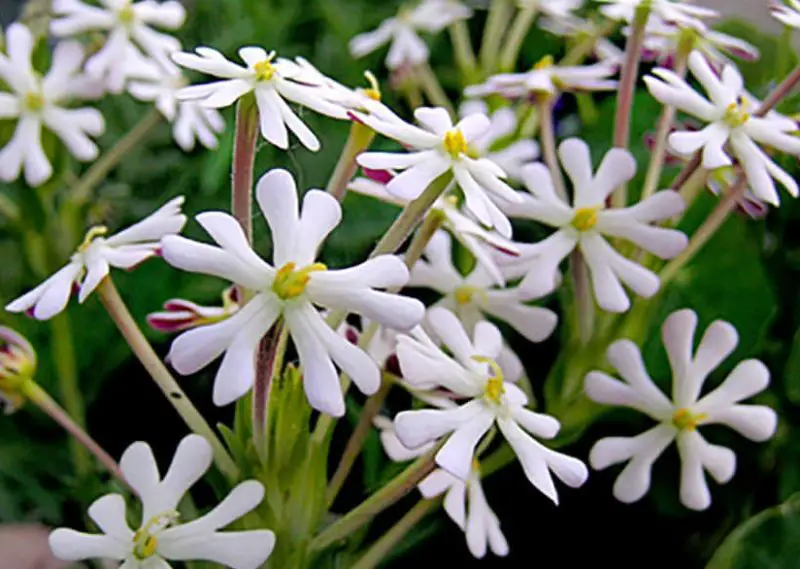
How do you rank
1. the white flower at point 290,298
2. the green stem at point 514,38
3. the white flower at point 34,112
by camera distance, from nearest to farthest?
1. the white flower at point 290,298
2. the white flower at point 34,112
3. the green stem at point 514,38

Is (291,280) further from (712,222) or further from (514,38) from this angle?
(514,38)

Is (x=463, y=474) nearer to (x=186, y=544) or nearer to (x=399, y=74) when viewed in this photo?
(x=186, y=544)

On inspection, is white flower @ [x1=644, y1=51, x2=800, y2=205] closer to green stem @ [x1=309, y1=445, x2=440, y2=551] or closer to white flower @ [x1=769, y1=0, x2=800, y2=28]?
white flower @ [x1=769, y1=0, x2=800, y2=28]

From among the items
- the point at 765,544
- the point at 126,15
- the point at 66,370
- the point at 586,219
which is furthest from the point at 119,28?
the point at 765,544

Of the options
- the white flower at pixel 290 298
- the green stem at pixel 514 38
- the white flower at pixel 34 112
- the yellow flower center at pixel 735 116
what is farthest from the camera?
the green stem at pixel 514 38

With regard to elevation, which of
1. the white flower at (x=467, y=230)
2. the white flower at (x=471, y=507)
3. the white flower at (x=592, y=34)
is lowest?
the white flower at (x=471, y=507)

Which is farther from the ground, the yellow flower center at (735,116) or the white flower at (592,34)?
the yellow flower center at (735,116)

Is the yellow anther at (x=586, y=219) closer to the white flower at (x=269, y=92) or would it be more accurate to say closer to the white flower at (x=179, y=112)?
the white flower at (x=269, y=92)

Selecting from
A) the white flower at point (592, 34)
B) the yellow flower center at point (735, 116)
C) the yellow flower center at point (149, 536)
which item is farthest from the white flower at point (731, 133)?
the yellow flower center at point (149, 536)

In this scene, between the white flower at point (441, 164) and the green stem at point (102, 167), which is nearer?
the white flower at point (441, 164)
